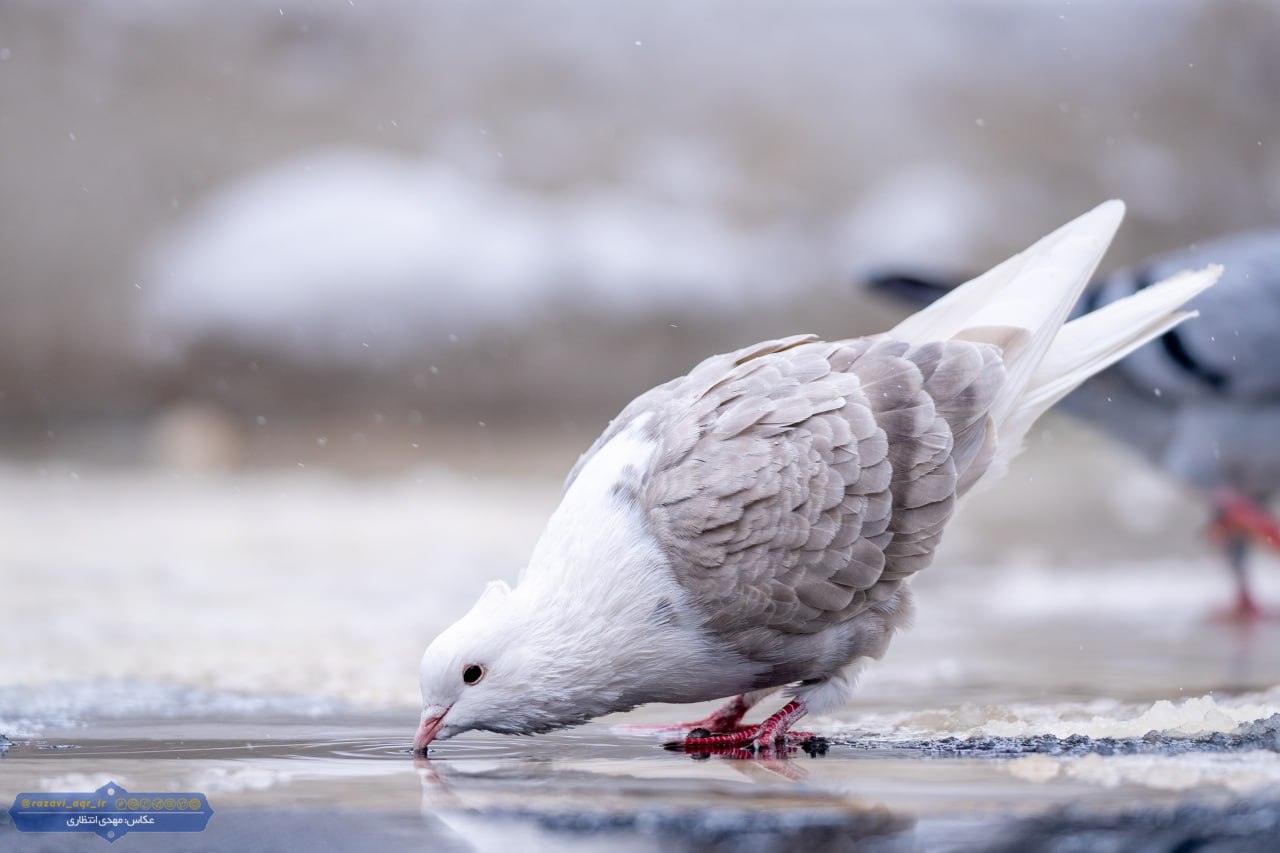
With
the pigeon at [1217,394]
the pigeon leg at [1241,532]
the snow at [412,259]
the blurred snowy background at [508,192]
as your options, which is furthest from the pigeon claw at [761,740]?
the snow at [412,259]

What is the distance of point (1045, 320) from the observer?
2.38m

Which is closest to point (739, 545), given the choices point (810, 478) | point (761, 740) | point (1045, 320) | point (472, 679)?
point (810, 478)

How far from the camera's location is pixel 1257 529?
397 centimetres

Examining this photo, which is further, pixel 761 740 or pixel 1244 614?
pixel 1244 614

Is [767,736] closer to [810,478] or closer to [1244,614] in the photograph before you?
[810,478]

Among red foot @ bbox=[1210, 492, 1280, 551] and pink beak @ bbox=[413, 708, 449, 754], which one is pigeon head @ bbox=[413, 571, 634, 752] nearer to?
pink beak @ bbox=[413, 708, 449, 754]

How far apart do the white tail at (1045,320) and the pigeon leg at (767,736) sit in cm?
54

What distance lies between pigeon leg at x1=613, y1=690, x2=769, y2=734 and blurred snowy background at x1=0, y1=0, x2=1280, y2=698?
16.3 ft

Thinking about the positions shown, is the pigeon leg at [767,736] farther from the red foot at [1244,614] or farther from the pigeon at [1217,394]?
the red foot at [1244,614]

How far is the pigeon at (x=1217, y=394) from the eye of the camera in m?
3.87

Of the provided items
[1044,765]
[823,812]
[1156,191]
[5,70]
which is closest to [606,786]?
[823,812]

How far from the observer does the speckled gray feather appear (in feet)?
6.60

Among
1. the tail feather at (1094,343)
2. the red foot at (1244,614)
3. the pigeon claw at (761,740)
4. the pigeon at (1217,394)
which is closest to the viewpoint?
the pigeon claw at (761,740)

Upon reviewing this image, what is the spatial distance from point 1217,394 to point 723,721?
235 cm
